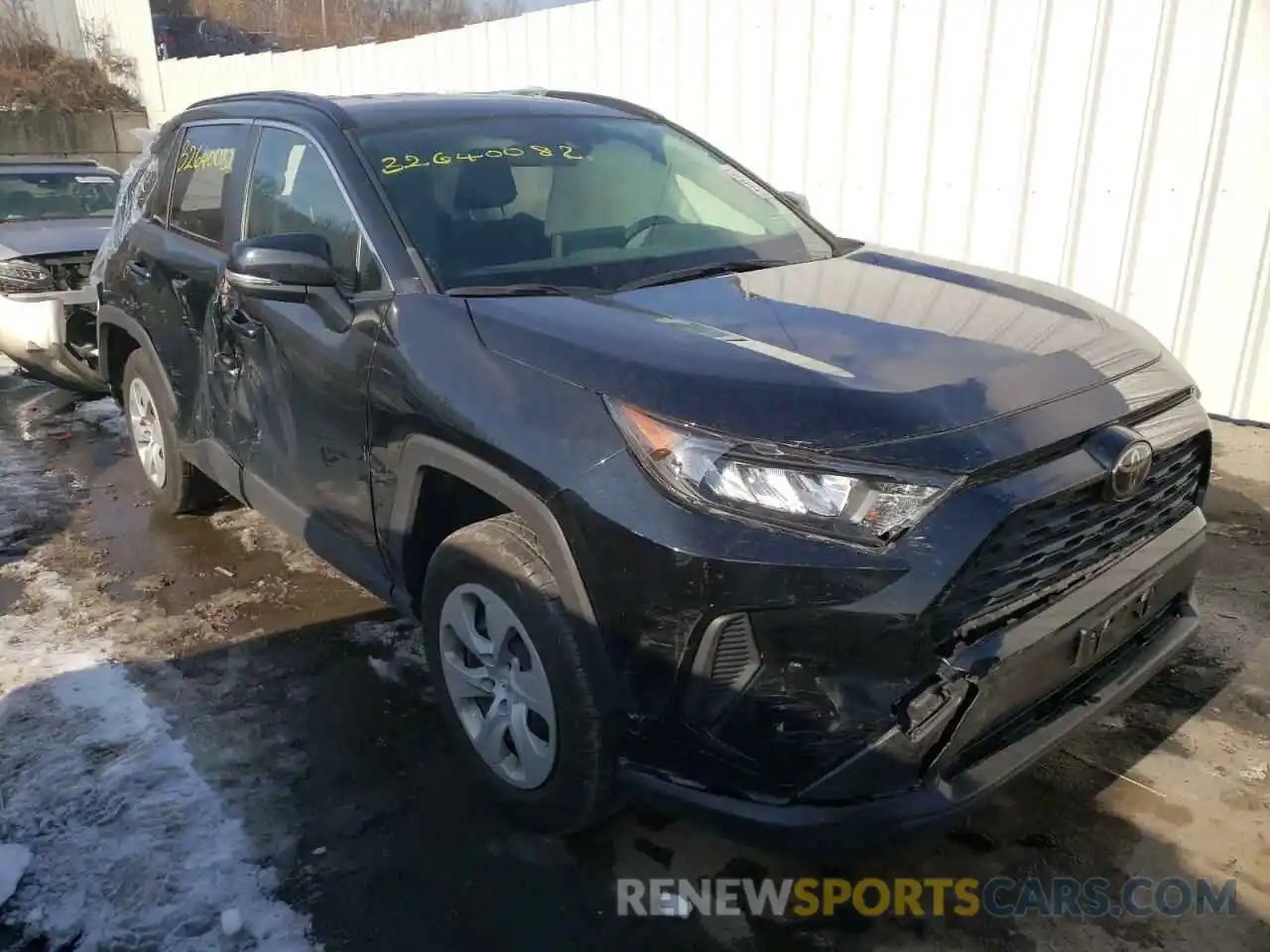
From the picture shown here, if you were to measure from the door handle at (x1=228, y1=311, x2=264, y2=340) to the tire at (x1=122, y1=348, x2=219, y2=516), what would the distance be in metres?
0.97

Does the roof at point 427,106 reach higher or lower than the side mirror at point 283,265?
higher

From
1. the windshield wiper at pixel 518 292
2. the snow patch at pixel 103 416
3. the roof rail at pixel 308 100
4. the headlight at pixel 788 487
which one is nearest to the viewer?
the headlight at pixel 788 487

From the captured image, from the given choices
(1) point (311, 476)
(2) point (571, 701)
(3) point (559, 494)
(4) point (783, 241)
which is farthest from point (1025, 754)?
(1) point (311, 476)

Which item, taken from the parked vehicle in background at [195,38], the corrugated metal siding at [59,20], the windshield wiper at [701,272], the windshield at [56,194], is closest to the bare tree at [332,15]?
the parked vehicle in background at [195,38]

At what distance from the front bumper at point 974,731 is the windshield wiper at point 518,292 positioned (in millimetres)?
1267

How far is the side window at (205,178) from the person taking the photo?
3.81 m

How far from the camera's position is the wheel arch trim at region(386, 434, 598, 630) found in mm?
2223

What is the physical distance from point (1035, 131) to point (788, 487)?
4804 millimetres

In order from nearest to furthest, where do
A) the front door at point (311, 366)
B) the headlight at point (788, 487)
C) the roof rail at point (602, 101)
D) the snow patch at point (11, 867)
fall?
1. the headlight at point (788, 487)
2. the snow patch at point (11, 867)
3. the front door at point (311, 366)
4. the roof rail at point (602, 101)

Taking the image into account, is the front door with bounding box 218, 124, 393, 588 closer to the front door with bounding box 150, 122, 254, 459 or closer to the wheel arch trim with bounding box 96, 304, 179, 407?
the front door with bounding box 150, 122, 254, 459

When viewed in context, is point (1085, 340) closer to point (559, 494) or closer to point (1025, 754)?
point (1025, 754)

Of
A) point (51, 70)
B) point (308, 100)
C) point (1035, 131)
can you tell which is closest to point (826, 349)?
point (308, 100)

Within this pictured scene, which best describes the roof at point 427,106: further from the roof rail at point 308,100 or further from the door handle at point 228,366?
the door handle at point 228,366

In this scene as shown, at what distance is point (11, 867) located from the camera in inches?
101
